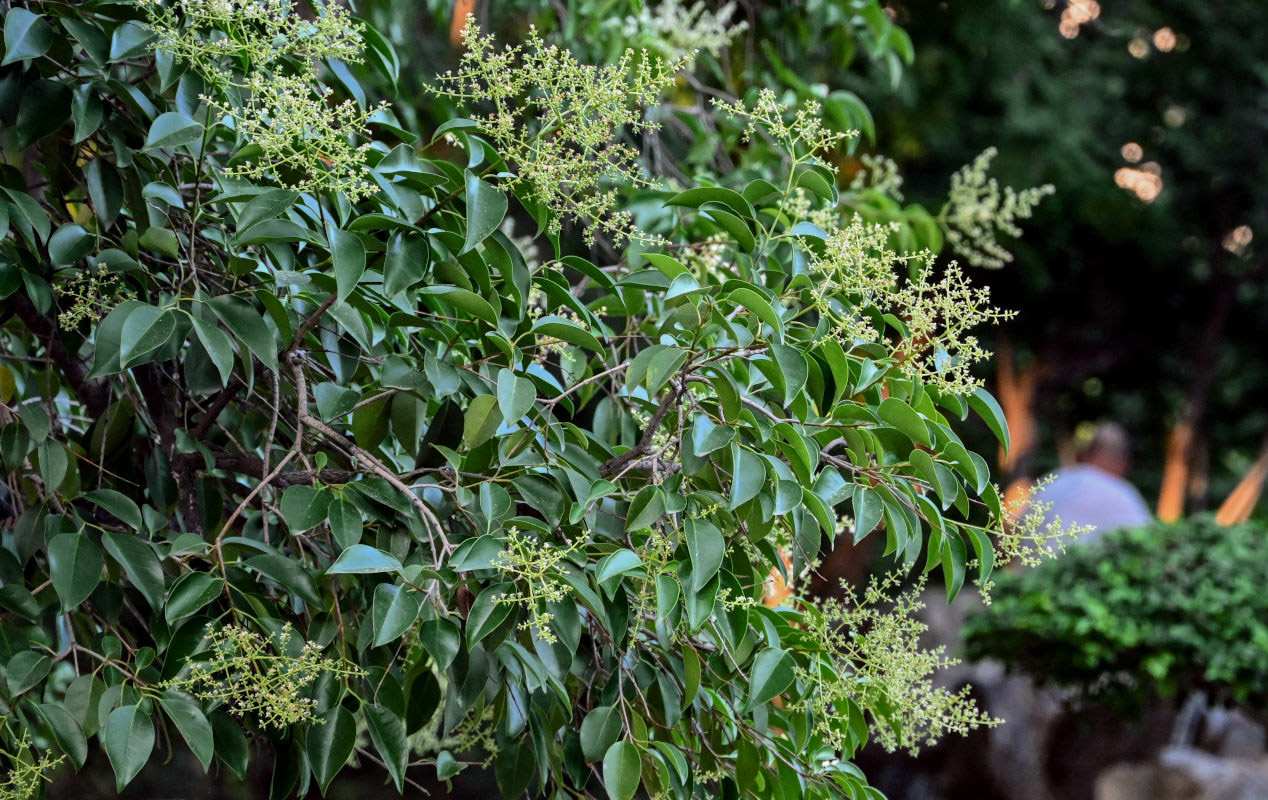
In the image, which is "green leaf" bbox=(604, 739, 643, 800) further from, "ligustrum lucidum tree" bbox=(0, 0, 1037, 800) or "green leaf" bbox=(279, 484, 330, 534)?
"green leaf" bbox=(279, 484, 330, 534)

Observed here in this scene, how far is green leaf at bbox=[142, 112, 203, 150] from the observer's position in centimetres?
95

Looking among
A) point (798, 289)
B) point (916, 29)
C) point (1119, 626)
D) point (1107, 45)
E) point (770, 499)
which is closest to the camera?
point (770, 499)

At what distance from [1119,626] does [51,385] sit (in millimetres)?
2853

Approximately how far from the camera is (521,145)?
0.97 metres

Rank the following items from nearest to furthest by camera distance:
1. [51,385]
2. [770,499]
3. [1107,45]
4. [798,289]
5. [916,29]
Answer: [770,499], [798,289], [51,385], [916,29], [1107,45]

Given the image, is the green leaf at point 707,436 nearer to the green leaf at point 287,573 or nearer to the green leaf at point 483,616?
the green leaf at point 483,616

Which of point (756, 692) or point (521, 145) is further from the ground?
point (521, 145)

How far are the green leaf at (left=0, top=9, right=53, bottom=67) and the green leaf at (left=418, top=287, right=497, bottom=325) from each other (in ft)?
1.33

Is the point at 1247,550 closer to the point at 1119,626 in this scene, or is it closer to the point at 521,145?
the point at 1119,626

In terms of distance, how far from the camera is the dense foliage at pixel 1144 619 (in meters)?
3.10

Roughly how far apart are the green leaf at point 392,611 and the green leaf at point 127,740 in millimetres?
212

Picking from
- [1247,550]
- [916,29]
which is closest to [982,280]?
[916,29]

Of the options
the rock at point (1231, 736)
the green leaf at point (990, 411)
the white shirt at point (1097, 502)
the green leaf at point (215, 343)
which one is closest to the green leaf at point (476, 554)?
the green leaf at point (215, 343)

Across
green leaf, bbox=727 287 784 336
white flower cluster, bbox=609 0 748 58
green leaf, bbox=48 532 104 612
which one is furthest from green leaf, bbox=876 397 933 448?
white flower cluster, bbox=609 0 748 58
